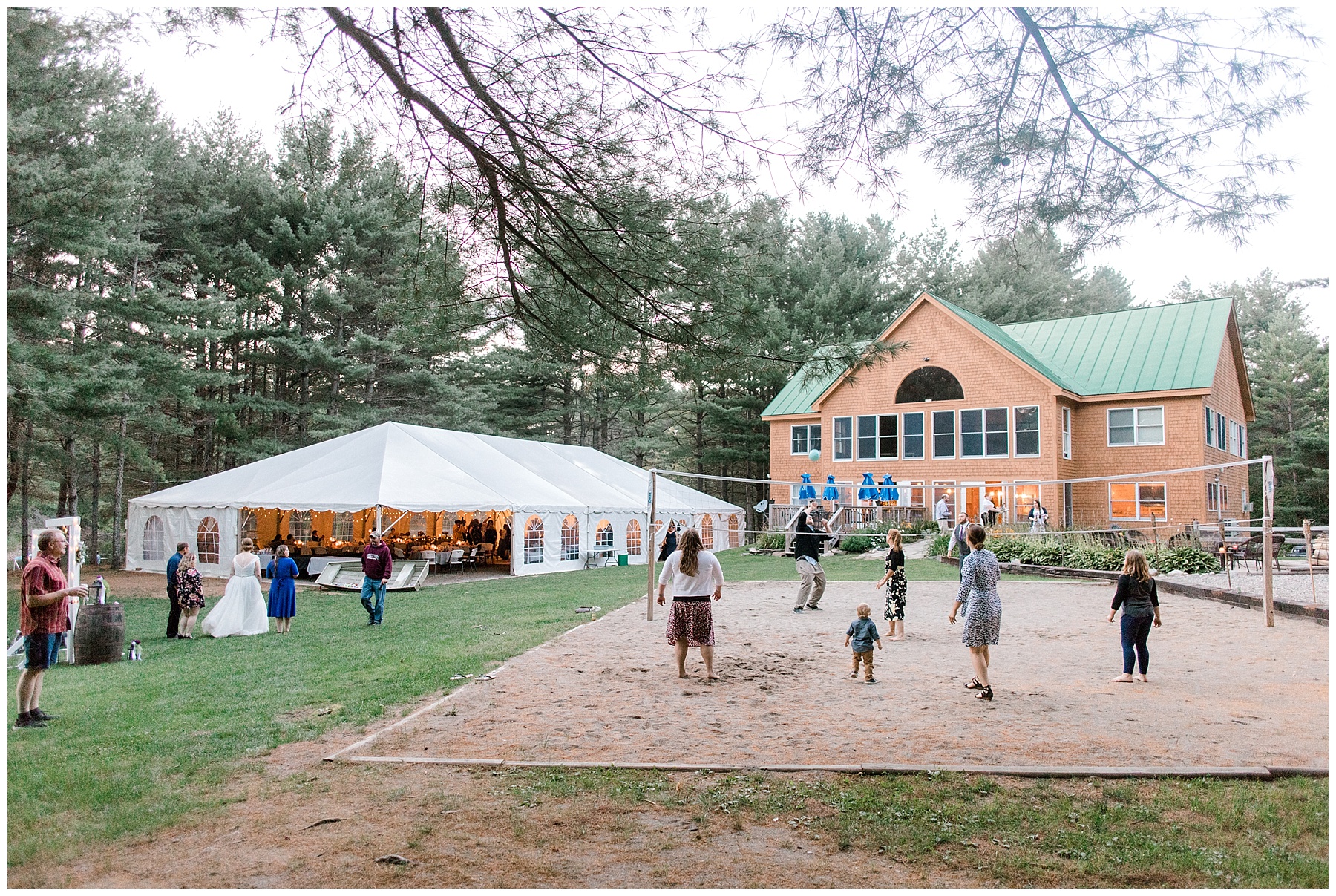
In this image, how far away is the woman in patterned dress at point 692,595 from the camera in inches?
307

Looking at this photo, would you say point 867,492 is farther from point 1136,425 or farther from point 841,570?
point 1136,425

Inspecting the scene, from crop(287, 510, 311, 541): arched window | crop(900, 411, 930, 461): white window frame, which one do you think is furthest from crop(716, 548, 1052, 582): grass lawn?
crop(287, 510, 311, 541): arched window

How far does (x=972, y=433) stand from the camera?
88.6 feet

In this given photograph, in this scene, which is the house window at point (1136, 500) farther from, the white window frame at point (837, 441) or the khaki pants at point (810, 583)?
the khaki pants at point (810, 583)

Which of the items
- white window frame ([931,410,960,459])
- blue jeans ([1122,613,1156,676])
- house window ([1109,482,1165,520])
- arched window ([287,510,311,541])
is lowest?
blue jeans ([1122,613,1156,676])

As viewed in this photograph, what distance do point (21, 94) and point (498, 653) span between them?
12.9m

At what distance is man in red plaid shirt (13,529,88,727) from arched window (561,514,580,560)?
16.8 meters

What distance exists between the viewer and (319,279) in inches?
1200

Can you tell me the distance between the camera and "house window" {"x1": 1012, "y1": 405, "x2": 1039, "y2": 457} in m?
25.8

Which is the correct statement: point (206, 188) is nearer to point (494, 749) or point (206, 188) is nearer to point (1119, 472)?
point (494, 749)

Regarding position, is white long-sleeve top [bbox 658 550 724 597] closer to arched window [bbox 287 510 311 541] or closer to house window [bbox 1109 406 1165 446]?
house window [bbox 1109 406 1165 446]

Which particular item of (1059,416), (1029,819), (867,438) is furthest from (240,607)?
(1059,416)

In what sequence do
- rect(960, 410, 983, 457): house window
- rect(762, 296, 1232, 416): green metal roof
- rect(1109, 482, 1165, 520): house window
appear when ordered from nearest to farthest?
rect(1109, 482, 1165, 520): house window < rect(762, 296, 1232, 416): green metal roof < rect(960, 410, 983, 457): house window

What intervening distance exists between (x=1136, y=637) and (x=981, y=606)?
178 cm
